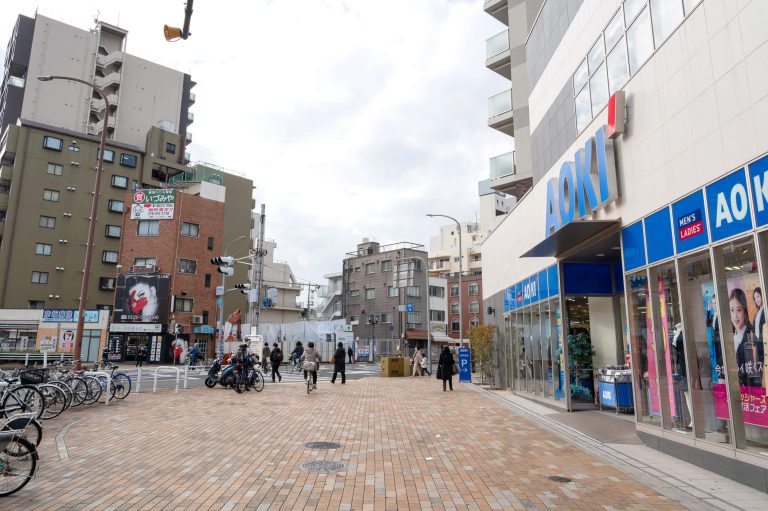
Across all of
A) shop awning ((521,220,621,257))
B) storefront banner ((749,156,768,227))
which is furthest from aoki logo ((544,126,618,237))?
storefront banner ((749,156,768,227))

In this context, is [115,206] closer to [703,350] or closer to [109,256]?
[109,256]

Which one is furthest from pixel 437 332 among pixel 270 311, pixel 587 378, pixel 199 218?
pixel 587 378

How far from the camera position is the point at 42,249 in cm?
5391

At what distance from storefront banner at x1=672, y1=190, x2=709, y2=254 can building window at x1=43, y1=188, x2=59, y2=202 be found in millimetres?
63246

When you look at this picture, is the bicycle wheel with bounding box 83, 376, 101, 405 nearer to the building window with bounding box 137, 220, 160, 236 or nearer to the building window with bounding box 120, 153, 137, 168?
the building window with bounding box 137, 220, 160, 236

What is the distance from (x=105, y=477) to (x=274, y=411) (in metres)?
6.76

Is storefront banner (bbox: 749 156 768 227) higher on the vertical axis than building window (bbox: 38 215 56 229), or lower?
lower

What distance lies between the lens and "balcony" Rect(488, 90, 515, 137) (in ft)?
80.5

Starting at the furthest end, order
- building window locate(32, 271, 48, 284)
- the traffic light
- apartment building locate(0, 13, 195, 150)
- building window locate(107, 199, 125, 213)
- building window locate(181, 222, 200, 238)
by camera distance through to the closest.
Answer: apartment building locate(0, 13, 195, 150) → building window locate(107, 199, 125, 213) → building window locate(32, 271, 48, 284) → building window locate(181, 222, 200, 238) → the traffic light

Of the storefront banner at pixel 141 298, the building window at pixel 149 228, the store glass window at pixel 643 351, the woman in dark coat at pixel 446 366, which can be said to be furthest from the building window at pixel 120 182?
the store glass window at pixel 643 351

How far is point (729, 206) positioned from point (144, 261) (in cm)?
4952

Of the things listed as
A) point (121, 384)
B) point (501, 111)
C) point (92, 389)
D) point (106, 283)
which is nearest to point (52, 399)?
point (92, 389)

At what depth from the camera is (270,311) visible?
79375 millimetres

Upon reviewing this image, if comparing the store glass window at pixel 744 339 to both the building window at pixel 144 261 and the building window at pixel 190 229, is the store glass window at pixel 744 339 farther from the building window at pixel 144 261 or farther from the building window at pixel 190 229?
the building window at pixel 190 229
